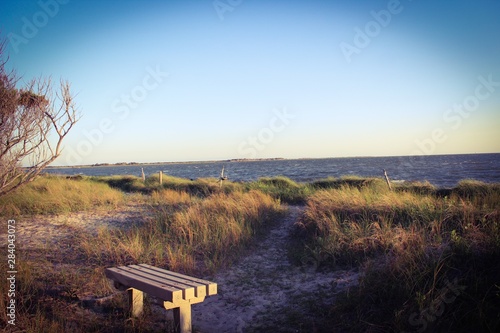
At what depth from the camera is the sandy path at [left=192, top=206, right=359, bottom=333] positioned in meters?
4.34

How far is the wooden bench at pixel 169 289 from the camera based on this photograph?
328cm

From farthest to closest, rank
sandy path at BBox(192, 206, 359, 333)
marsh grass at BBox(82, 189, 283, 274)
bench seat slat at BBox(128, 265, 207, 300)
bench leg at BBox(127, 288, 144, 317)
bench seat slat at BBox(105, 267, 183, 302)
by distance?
marsh grass at BBox(82, 189, 283, 274) < sandy path at BBox(192, 206, 359, 333) < bench leg at BBox(127, 288, 144, 317) < bench seat slat at BBox(128, 265, 207, 300) < bench seat slat at BBox(105, 267, 183, 302)

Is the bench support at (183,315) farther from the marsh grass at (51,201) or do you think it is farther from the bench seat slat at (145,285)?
the marsh grass at (51,201)

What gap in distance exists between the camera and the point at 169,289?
3242 millimetres

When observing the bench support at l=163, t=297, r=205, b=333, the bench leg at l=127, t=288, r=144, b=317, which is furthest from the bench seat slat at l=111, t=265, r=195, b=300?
the bench leg at l=127, t=288, r=144, b=317

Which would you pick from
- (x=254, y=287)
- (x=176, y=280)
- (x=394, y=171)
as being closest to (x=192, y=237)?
(x=254, y=287)

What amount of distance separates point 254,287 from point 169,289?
93.2 inches

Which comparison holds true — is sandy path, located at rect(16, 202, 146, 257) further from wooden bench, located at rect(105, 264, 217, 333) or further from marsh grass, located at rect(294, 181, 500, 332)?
marsh grass, located at rect(294, 181, 500, 332)

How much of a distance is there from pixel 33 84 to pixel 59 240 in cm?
335

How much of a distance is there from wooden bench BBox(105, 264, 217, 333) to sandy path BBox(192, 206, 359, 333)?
2.48 ft

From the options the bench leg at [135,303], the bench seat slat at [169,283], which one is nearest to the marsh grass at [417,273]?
the bench seat slat at [169,283]

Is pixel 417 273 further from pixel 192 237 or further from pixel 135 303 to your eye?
pixel 192 237

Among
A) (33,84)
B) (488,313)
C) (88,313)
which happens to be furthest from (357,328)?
(33,84)

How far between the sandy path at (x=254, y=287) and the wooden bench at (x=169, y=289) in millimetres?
755
